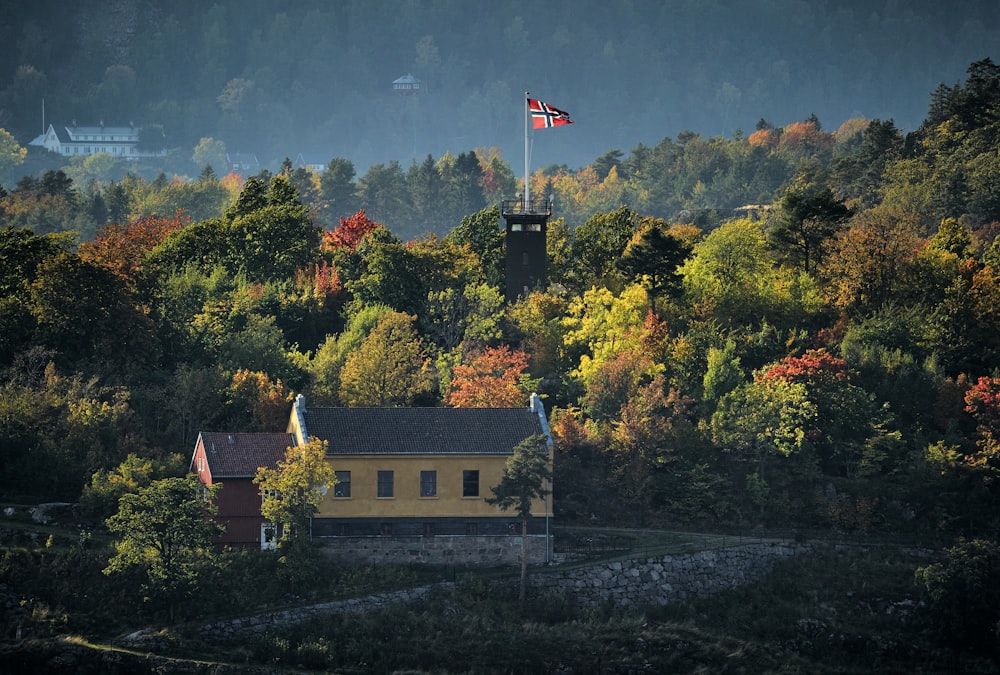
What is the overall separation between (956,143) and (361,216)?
2006 inches

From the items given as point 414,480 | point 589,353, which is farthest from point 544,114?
point 414,480

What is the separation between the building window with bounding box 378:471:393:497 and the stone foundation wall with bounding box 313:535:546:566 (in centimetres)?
186

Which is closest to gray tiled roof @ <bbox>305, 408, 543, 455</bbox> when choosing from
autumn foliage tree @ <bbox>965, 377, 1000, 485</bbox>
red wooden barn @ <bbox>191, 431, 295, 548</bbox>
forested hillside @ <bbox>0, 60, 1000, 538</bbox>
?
red wooden barn @ <bbox>191, 431, 295, 548</bbox>

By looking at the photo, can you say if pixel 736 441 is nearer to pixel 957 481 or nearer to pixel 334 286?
pixel 957 481

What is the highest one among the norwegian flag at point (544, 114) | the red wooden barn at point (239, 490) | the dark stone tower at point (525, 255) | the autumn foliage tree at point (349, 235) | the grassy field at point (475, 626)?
the norwegian flag at point (544, 114)

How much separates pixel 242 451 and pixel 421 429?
24.7 feet

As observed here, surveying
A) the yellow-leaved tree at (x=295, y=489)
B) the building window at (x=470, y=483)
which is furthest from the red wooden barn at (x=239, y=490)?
the building window at (x=470, y=483)

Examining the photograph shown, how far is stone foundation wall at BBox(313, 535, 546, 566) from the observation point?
73312 millimetres

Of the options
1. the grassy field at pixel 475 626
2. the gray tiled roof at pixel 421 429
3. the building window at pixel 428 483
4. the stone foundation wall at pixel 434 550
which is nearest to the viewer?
the grassy field at pixel 475 626

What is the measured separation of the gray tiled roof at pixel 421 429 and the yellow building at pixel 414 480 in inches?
1.7

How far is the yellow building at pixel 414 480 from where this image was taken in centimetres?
7356

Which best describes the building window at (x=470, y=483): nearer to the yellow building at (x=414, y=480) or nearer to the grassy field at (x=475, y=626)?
the yellow building at (x=414, y=480)

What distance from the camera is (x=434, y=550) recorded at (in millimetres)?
74000

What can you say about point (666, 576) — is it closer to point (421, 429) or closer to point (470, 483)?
point (470, 483)
